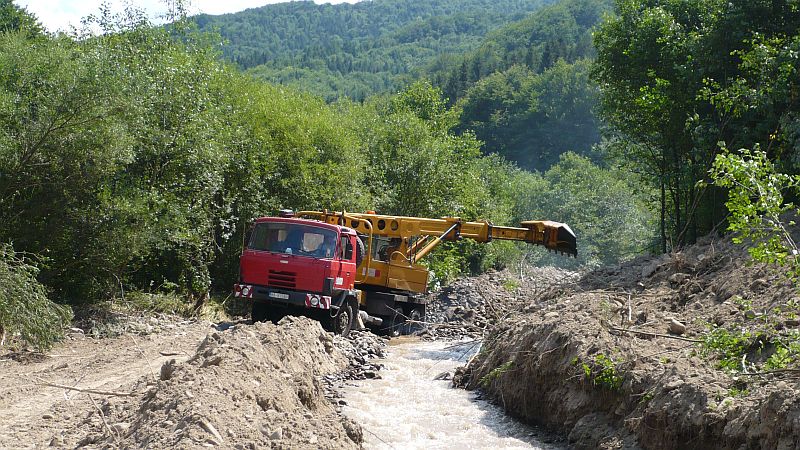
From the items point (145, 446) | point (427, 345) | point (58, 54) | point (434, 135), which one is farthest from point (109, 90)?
point (434, 135)

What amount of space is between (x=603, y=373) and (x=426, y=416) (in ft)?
8.60

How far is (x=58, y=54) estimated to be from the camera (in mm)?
16625

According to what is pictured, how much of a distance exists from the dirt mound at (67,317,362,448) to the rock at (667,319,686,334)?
14.6 feet

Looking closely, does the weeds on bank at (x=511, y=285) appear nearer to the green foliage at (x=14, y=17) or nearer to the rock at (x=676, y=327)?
the rock at (x=676, y=327)

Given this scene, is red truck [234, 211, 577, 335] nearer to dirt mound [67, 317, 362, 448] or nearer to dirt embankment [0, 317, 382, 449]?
dirt embankment [0, 317, 382, 449]

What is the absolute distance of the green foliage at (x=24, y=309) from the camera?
13.1m

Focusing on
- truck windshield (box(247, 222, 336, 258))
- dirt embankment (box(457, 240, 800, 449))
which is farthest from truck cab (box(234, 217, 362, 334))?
dirt embankment (box(457, 240, 800, 449))

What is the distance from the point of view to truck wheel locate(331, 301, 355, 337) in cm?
1798

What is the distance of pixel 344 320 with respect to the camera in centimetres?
1845

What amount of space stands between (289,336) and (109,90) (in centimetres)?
660

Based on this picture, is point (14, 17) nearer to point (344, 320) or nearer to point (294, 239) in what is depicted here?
point (294, 239)

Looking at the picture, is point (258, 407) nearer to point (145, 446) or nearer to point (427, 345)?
point (145, 446)

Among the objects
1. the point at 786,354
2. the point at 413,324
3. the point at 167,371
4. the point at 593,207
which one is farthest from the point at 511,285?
the point at 593,207

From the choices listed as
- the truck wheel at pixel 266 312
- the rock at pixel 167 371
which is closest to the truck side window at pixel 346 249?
the truck wheel at pixel 266 312
